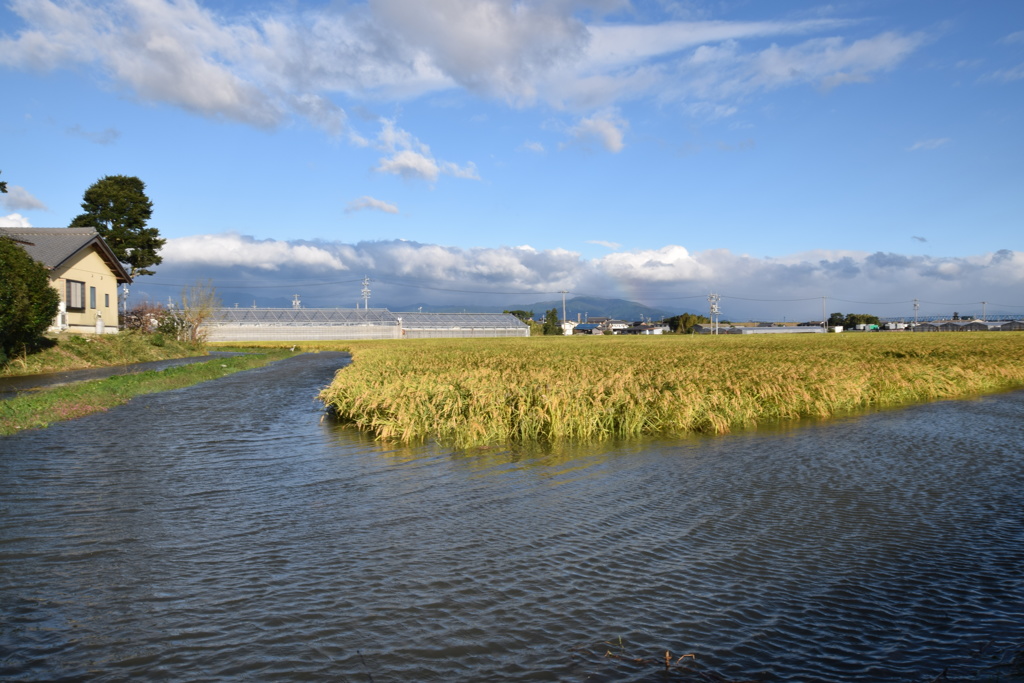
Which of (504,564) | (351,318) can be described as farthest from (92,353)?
(351,318)

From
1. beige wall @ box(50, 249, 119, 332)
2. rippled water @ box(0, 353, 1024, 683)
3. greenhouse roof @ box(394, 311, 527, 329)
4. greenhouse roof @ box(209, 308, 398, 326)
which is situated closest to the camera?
rippled water @ box(0, 353, 1024, 683)

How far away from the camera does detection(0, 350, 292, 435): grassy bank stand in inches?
519

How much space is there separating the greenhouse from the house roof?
44936 mm

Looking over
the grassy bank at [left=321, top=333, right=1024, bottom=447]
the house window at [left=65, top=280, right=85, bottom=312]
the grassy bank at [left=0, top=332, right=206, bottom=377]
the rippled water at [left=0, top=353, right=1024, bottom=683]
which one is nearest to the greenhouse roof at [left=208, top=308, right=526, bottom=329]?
the grassy bank at [left=0, top=332, right=206, bottom=377]

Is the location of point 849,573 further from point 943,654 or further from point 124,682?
point 124,682

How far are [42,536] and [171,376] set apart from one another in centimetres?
2025

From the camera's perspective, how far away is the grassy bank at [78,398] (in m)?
13.2

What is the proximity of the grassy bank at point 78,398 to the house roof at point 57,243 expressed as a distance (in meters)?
14.4

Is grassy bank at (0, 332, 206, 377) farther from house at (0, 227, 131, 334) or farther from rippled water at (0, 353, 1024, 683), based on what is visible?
rippled water at (0, 353, 1024, 683)

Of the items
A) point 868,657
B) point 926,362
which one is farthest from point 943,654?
point 926,362

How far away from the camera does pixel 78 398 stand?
1617cm

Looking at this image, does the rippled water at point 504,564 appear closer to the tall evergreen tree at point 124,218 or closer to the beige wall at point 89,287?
the beige wall at point 89,287

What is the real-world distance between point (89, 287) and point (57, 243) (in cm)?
298

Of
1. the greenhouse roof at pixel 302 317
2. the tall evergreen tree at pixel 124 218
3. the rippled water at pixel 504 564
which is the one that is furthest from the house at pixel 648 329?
the rippled water at pixel 504 564
